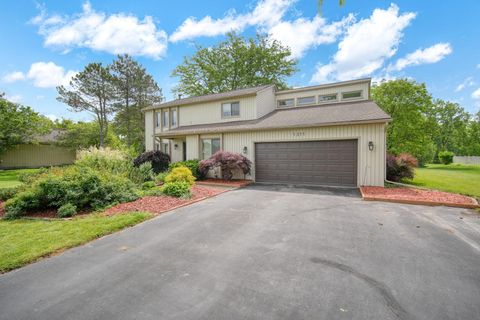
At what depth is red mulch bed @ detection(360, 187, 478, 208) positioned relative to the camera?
247 inches

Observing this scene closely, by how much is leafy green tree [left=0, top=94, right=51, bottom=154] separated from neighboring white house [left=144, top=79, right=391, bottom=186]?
1334cm

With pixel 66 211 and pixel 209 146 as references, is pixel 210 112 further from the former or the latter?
pixel 66 211

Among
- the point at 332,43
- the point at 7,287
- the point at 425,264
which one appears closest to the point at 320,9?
the point at 425,264

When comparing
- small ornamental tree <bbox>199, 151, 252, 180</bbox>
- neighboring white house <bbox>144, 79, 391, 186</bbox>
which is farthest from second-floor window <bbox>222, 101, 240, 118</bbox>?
small ornamental tree <bbox>199, 151, 252, 180</bbox>

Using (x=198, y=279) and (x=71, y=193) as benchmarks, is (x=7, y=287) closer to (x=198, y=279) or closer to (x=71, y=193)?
(x=198, y=279)

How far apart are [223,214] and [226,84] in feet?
79.2

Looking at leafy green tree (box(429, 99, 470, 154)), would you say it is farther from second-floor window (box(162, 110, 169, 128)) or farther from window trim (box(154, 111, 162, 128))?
window trim (box(154, 111, 162, 128))

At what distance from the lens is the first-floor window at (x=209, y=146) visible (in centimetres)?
1257

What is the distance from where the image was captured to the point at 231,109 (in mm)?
14094

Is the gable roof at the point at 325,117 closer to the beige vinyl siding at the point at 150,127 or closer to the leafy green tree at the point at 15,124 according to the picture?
the beige vinyl siding at the point at 150,127

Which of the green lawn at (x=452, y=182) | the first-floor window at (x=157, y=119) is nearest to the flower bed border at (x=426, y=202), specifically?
the green lawn at (x=452, y=182)

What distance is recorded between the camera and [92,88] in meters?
23.0

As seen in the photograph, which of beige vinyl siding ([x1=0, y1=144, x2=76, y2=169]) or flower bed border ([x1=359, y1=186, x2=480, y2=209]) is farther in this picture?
beige vinyl siding ([x1=0, y1=144, x2=76, y2=169])

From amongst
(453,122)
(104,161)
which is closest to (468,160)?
(453,122)
